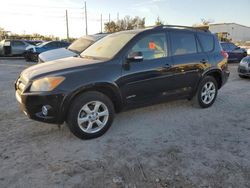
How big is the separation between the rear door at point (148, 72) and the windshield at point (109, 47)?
0.76 feet

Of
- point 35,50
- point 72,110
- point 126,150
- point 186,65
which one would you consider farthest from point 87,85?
point 35,50

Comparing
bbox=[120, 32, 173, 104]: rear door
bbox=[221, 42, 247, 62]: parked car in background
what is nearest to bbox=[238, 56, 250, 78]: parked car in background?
bbox=[120, 32, 173, 104]: rear door

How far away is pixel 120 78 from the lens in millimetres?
4004

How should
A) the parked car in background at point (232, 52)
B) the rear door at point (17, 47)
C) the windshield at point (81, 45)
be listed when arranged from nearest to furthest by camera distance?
1. the windshield at point (81, 45)
2. the parked car in background at point (232, 52)
3. the rear door at point (17, 47)

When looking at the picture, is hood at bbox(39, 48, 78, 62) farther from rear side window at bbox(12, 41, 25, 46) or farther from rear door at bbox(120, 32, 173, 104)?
rear side window at bbox(12, 41, 25, 46)

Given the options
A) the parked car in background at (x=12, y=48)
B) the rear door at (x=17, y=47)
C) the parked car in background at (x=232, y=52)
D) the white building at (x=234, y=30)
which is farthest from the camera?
the white building at (x=234, y=30)

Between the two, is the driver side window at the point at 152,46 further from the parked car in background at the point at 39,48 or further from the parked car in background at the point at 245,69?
the parked car in background at the point at 39,48

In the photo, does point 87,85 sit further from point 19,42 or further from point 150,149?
point 19,42

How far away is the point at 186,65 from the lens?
4895mm

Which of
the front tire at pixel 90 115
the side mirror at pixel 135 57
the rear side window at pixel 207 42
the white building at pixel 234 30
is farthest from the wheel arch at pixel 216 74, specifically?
the white building at pixel 234 30

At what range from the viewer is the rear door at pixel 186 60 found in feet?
15.7

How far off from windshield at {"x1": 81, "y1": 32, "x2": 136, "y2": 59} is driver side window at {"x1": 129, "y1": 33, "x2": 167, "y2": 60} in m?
0.21

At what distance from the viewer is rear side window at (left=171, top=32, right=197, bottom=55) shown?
4.79 m

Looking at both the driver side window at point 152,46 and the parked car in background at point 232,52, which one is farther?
the parked car in background at point 232,52
